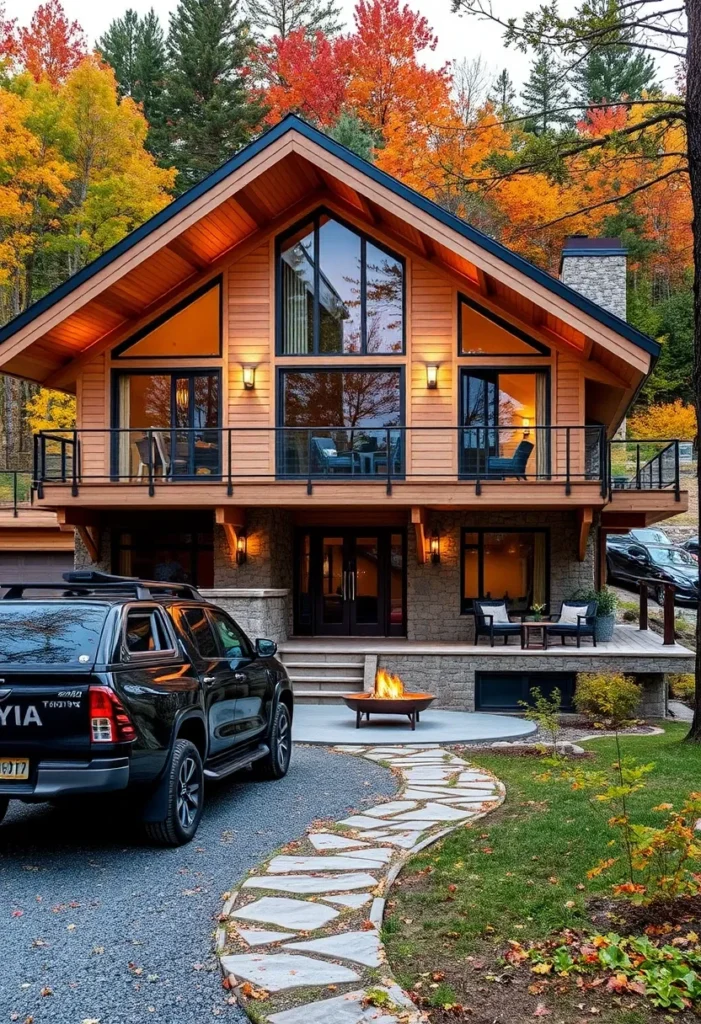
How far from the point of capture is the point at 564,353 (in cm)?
1723

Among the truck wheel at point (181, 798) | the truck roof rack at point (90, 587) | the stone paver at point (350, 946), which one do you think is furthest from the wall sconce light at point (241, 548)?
the stone paver at point (350, 946)

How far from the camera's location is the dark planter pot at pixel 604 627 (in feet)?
54.2

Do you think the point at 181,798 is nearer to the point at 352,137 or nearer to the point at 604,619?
the point at 604,619

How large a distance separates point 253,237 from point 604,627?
30.7 ft

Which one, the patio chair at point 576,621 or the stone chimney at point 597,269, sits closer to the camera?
the patio chair at point 576,621

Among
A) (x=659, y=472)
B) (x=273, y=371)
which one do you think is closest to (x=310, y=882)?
(x=273, y=371)

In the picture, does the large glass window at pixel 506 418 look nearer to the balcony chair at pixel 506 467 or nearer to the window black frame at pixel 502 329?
the balcony chair at pixel 506 467

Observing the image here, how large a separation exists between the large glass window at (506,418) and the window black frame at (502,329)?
29 centimetres

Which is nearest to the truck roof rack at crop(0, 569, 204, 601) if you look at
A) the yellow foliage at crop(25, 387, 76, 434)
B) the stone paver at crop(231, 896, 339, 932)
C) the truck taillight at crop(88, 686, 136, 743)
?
the truck taillight at crop(88, 686, 136, 743)

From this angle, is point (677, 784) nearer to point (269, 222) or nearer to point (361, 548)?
point (361, 548)

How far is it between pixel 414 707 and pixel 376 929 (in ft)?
24.4

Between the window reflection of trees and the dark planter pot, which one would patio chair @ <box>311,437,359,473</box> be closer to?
the dark planter pot

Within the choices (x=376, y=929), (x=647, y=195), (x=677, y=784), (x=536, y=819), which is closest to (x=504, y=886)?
(x=376, y=929)

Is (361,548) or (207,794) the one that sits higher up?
(361,548)
